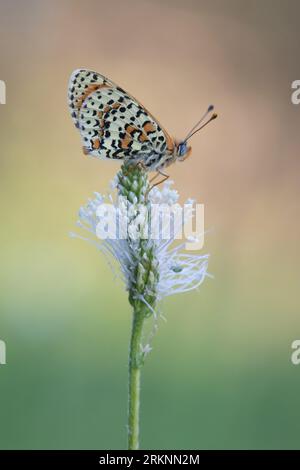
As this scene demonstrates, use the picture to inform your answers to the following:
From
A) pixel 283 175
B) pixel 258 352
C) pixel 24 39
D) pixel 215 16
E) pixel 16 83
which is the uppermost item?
pixel 215 16

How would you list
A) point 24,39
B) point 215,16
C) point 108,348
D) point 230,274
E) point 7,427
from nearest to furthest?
point 7,427, point 108,348, point 230,274, point 24,39, point 215,16

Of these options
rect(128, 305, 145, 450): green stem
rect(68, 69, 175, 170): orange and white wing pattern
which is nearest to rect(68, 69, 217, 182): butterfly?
rect(68, 69, 175, 170): orange and white wing pattern

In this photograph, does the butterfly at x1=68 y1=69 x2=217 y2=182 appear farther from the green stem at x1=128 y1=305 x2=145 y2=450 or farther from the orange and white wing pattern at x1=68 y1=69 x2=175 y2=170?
the green stem at x1=128 y1=305 x2=145 y2=450

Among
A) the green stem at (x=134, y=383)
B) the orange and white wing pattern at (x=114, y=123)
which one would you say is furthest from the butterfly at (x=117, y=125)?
the green stem at (x=134, y=383)

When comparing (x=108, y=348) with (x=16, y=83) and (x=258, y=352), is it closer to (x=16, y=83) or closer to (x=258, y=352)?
(x=258, y=352)

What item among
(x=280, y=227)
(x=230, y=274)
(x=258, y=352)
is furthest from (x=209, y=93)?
(x=258, y=352)
